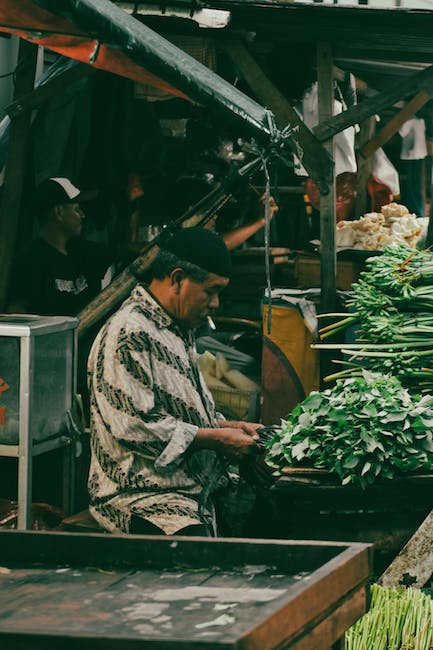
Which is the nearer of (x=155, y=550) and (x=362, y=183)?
(x=155, y=550)

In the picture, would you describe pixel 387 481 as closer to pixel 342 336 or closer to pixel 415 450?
pixel 415 450

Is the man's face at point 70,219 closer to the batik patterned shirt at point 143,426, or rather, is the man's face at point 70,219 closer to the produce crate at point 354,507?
the batik patterned shirt at point 143,426

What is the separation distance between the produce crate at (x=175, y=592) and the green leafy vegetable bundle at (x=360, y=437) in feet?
6.02

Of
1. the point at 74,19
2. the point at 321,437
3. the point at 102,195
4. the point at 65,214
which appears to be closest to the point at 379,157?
the point at 102,195

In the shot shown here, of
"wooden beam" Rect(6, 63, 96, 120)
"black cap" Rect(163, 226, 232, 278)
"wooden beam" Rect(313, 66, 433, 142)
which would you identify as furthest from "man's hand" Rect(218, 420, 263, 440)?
"wooden beam" Rect(6, 63, 96, 120)

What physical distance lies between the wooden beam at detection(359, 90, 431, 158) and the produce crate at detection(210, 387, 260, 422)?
384cm

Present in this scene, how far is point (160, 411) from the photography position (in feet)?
Answer: 15.3

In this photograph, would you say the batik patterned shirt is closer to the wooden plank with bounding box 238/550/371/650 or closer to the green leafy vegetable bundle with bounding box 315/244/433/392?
the green leafy vegetable bundle with bounding box 315/244/433/392

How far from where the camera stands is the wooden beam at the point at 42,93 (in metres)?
7.68

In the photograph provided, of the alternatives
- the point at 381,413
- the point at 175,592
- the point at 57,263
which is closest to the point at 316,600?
the point at 175,592

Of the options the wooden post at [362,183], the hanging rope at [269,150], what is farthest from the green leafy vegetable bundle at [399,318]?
the wooden post at [362,183]

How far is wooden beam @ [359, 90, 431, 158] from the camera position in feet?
34.9

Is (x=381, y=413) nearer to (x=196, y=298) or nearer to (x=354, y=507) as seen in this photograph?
(x=354, y=507)

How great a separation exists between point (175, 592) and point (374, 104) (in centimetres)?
552
